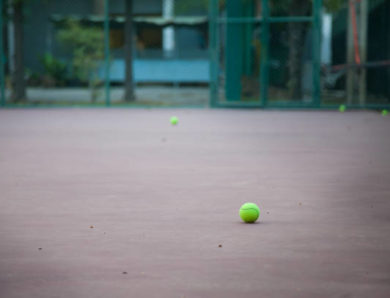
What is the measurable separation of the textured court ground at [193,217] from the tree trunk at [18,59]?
9154 millimetres

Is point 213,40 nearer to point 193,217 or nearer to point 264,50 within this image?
point 264,50

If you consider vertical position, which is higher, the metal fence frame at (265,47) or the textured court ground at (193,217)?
the metal fence frame at (265,47)

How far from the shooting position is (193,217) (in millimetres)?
5461

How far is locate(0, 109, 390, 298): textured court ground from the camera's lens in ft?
12.3

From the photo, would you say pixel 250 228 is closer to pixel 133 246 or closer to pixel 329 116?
pixel 133 246

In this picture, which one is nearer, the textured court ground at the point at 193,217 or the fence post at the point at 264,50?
the textured court ground at the point at 193,217

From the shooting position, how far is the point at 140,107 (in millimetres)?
19891

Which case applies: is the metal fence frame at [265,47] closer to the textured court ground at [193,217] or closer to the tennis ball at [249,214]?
the textured court ground at [193,217]

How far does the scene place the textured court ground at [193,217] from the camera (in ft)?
12.3

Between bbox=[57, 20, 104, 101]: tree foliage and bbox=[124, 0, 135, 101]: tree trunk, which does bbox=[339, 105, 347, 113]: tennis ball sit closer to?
bbox=[124, 0, 135, 101]: tree trunk

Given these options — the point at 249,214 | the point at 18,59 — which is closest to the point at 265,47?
the point at 18,59

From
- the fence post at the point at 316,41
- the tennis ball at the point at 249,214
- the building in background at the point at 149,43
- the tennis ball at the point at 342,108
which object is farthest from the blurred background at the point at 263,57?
the tennis ball at the point at 249,214

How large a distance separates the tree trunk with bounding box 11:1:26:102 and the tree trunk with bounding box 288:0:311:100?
25.7 ft

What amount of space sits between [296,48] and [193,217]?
48.0 ft
